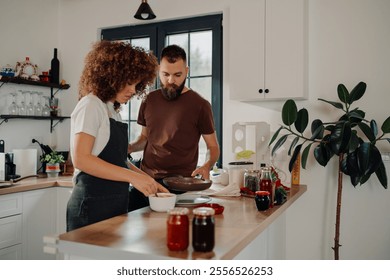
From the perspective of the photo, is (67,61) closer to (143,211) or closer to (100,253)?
(143,211)

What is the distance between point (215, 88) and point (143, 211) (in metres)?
1.99

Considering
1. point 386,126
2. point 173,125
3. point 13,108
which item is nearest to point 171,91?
point 173,125

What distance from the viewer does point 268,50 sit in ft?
10.3

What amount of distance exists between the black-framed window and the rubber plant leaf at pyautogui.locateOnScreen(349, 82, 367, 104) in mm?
1141

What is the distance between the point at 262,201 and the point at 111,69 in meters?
0.93

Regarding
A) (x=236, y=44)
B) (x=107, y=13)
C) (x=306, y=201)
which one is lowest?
(x=306, y=201)

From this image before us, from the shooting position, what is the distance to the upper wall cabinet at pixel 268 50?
3.06 m

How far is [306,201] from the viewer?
10.9 ft

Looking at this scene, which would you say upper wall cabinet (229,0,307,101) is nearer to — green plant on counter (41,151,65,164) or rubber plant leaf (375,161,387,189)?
rubber plant leaf (375,161,387,189)

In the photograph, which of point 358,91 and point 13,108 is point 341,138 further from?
point 13,108

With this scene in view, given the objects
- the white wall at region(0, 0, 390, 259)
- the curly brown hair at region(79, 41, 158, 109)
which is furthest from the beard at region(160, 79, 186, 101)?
the curly brown hair at region(79, 41, 158, 109)

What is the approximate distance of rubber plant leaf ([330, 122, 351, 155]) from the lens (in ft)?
8.96

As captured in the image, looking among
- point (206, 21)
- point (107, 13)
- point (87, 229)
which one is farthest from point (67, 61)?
point (87, 229)
